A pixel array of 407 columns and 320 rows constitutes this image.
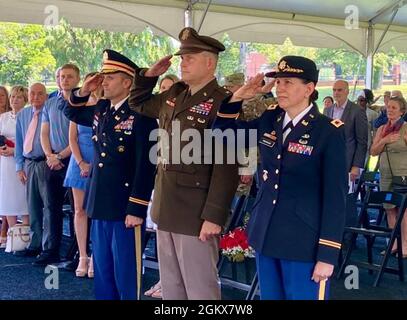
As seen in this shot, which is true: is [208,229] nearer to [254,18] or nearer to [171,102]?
[171,102]

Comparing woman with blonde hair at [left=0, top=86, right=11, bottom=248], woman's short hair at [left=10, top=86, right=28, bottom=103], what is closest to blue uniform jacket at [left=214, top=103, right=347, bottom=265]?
woman's short hair at [left=10, top=86, right=28, bottom=103]

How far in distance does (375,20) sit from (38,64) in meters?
5.58

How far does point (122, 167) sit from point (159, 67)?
562 millimetres

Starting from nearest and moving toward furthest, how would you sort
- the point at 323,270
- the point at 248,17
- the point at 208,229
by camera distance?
1. the point at 323,270
2. the point at 208,229
3. the point at 248,17

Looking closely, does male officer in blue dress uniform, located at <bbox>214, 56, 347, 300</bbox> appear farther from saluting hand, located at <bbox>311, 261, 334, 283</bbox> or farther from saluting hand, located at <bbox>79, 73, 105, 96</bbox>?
saluting hand, located at <bbox>79, 73, 105, 96</bbox>

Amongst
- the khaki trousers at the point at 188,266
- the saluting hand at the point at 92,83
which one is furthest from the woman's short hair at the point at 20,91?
the khaki trousers at the point at 188,266

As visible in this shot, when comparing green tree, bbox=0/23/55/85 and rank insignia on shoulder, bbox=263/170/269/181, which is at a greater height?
green tree, bbox=0/23/55/85

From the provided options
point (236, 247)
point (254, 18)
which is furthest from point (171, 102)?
point (254, 18)

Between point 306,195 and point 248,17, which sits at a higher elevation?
point 248,17

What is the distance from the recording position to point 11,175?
538 cm

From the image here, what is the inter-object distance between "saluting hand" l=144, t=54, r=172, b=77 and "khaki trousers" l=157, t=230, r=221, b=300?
72cm

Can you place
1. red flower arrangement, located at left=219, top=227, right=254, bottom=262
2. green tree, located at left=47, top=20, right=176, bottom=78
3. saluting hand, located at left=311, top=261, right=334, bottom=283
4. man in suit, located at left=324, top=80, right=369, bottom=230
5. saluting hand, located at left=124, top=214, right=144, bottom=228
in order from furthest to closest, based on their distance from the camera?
green tree, located at left=47, top=20, right=176, bottom=78, man in suit, located at left=324, top=80, right=369, bottom=230, red flower arrangement, located at left=219, top=227, right=254, bottom=262, saluting hand, located at left=124, top=214, right=144, bottom=228, saluting hand, located at left=311, top=261, right=334, bottom=283

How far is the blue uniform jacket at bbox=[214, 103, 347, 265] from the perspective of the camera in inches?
86.7
